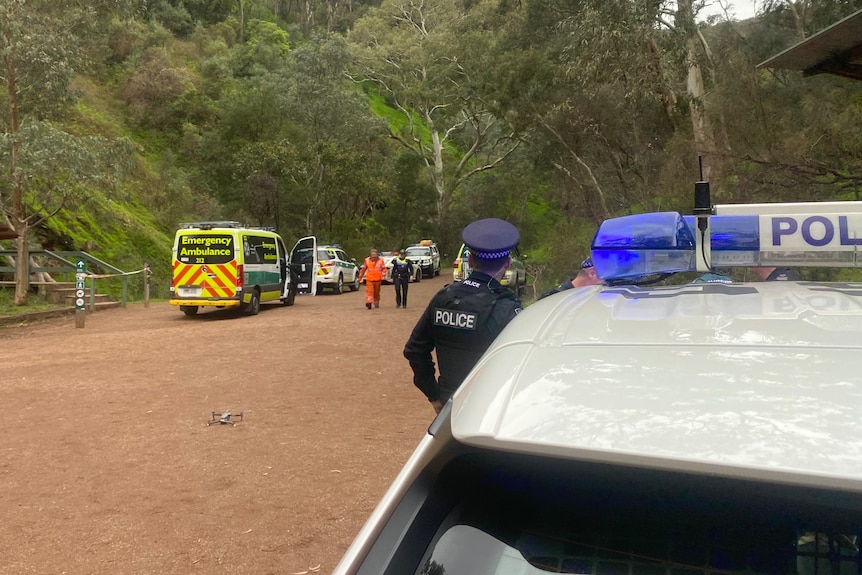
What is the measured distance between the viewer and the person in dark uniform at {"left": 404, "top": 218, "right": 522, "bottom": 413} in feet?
11.4

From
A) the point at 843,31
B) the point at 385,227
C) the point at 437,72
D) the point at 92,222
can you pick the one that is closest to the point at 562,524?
the point at 843,31

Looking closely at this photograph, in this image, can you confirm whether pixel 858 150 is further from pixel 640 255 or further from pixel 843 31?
pixel 640 255

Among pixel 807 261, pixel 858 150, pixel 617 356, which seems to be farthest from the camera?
pixel 858 150

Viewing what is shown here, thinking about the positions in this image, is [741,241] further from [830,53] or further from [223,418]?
[223,418]

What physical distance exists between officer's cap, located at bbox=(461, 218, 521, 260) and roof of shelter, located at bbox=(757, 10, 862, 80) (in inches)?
172

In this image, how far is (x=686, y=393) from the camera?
135 cm

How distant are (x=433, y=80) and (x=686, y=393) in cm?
3734

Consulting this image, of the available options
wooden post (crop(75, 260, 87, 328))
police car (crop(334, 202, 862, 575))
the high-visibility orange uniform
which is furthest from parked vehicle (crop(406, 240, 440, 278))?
police car (crop(334, 202, 862, 575))

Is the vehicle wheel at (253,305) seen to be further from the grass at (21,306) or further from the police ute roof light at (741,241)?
the police ute roof light at (741,241)

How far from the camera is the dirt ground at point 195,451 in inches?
181

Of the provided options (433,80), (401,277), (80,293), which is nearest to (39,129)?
(80,293)

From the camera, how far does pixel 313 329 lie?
50.6 feet

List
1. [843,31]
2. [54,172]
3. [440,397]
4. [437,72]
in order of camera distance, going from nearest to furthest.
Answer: [440,397] < [843,31] < [54,172] < [437,72]

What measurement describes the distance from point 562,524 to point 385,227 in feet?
151
